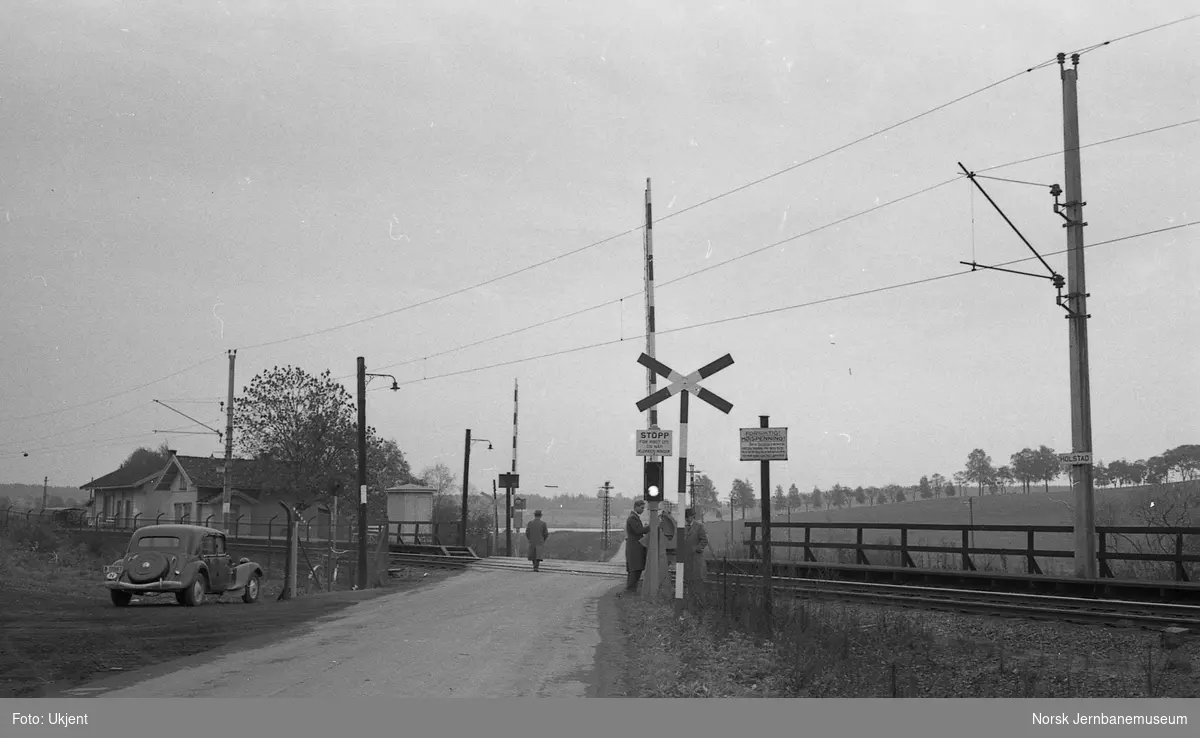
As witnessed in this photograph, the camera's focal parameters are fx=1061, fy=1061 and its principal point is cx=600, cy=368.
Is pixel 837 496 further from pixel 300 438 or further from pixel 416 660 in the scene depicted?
pixel 416 660

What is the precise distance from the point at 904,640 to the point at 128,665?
375 inches

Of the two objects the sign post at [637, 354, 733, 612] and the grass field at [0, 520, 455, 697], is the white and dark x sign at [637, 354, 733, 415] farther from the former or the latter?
the grass field at [0, 520, 455, 697]

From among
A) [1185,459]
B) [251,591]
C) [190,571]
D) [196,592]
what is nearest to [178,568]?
[190,571]

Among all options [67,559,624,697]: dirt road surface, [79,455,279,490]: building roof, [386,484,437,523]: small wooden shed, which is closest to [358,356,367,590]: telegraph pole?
[67,559,624,697]: dirt road surface

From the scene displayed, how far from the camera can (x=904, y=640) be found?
14.0m

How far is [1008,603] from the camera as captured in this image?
17938 millimetres

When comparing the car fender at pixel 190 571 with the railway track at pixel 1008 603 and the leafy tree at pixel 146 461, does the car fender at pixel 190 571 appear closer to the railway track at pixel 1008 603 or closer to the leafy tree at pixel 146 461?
the railway track at pixel 1008 603

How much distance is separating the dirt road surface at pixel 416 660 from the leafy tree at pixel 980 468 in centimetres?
14155

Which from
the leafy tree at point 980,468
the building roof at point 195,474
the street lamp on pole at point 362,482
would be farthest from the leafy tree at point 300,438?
the leafy tree at point 980,468

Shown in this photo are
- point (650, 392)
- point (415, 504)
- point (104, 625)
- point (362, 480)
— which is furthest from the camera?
point (415, 504)

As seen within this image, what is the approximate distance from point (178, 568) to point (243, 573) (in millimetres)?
2217

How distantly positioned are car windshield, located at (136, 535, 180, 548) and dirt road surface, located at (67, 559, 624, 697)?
449 centimetres

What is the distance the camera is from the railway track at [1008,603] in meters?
15.0

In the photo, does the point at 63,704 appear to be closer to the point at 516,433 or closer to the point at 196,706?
the point at 196,706
